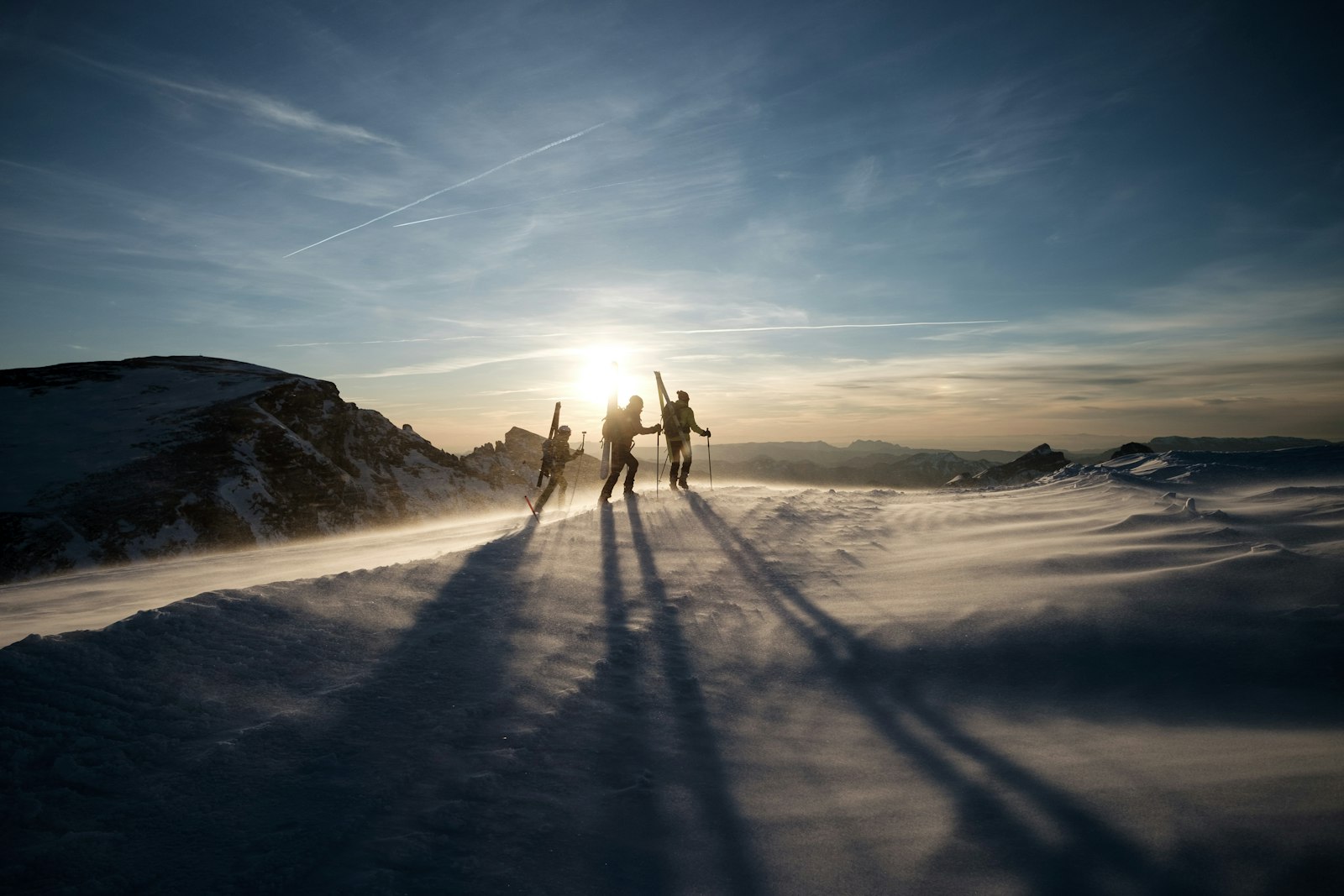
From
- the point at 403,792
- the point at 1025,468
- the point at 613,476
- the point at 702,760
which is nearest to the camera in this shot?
the point at 403,792

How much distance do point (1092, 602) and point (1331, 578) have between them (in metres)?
1.55

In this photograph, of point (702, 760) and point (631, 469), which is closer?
point (702, 760)

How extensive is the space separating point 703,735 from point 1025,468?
31.1m

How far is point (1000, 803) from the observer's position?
2.58 m

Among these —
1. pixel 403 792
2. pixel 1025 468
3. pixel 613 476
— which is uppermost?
pixel 613 476

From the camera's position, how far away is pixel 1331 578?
420 cm

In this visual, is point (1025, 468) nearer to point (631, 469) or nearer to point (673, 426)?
point (673, 426)

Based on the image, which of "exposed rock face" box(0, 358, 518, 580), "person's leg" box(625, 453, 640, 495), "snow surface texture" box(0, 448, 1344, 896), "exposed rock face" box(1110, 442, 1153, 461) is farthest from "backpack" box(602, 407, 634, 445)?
"exposed rock face" box(1110, 442, 1153, 461)

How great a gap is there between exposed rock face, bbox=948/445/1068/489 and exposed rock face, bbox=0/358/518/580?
26.0m

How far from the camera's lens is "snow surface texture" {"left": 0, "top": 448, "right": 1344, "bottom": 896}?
7.17 ft

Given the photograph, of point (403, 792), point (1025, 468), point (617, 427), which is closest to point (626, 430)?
point (617, 427)

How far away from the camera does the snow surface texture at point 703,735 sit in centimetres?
219

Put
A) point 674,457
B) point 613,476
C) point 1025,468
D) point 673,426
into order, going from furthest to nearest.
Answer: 1. point 1025,468
2. point 673,426
3. point 674,457
4. point 613,476

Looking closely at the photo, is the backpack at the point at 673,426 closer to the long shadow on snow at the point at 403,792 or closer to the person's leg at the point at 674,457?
the person's leg at the point at 674,457
